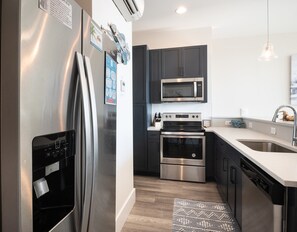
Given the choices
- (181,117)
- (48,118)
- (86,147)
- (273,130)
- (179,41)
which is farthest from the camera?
(179,41)

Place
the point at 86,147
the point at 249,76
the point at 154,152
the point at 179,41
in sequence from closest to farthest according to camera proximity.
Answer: the point at 86,147 → the point at 154,152 → the point at 179,41 → the point at 249,76

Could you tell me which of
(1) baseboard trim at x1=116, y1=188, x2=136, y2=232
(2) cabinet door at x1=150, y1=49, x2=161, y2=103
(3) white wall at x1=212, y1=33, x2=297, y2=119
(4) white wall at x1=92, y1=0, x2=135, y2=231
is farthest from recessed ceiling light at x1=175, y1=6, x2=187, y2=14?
(1) baseboard trim at x1=116, y1=188, x2=136, y2=232

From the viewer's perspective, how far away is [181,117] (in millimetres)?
3518

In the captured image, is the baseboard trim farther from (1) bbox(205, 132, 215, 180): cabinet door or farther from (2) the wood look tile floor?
(1) bbox(205, 132, 215, 180): cabinet door

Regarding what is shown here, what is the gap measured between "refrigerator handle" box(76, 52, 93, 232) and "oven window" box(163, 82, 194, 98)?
106 inches

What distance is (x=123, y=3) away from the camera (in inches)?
68.8

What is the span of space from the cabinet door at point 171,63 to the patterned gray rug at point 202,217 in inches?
86.3

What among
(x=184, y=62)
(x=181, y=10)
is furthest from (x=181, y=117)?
(x=181, y=10)

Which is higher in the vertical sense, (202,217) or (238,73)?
(238,73)

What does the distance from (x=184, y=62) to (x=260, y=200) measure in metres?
2.67

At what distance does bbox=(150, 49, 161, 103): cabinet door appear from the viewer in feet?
11.3

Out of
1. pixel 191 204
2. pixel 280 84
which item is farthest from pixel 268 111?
pixel 191 204

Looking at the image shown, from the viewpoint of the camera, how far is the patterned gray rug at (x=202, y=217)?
186 centimetres

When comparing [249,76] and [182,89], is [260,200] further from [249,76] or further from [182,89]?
[249,76]
